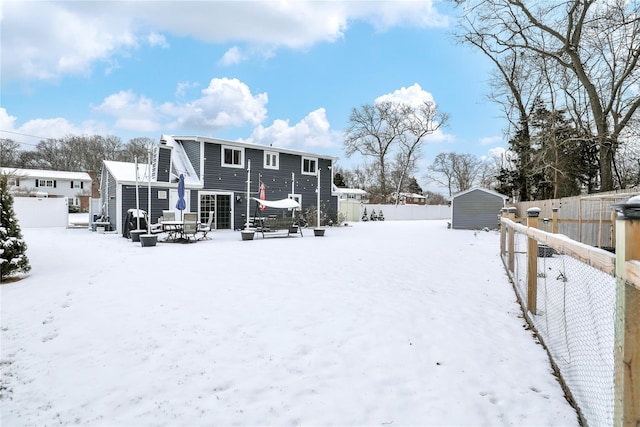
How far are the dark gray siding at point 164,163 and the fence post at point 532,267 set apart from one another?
14519mm

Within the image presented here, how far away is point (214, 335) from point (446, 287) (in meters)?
3.70

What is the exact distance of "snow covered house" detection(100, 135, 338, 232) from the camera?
15.1m

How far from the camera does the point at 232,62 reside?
53.6 ft

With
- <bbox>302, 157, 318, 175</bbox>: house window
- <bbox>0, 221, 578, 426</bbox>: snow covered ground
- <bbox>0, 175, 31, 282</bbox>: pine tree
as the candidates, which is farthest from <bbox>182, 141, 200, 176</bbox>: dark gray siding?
<bbox>0, 221, 578, 426</bbox>: snow covered ground

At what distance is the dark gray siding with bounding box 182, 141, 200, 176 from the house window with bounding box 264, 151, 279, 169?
3616mm

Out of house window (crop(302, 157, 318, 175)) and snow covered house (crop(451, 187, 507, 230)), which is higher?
house window (crop(302, 157, 318, 175))

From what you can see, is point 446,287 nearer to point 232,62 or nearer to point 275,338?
point 275,338

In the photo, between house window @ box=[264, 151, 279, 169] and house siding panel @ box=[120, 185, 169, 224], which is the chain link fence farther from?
house window @ box=[264, 151, 279, 169]

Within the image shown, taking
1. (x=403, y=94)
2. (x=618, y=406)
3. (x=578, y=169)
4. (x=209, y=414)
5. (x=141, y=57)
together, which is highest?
(x=403, y=94)

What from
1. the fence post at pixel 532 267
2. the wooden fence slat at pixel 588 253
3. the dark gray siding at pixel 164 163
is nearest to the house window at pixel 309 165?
the dark gray siding at pixel 164 163

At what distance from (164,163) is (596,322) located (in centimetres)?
1545

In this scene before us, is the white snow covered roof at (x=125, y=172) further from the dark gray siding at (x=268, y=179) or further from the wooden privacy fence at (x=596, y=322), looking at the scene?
the wooden privacy fence at (x=596, y=322)

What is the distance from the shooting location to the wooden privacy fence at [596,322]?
145 centimetres

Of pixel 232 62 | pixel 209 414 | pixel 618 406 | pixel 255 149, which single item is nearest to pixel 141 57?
pixel 232 62
